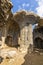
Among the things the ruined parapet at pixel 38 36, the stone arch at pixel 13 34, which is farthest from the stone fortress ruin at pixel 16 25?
the ruined parapet at pixel 38 36

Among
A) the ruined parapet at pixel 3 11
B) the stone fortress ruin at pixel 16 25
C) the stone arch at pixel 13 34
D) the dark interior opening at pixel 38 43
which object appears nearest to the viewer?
the ruined parapet at pixel 3 11

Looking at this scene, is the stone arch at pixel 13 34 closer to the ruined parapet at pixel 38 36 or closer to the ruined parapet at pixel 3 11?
the ruined parapet at pixel 3 11

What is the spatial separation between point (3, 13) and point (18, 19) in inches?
195

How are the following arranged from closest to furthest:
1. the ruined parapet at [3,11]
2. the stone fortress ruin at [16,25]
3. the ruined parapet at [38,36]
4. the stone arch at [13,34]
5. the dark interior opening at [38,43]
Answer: the ruined parapet at [3,11] → the stone fortress ruin at [16,25] → the stone arch at [13,34] → the ruined parapet at [38,36] → the dark interior opening at [38,43]

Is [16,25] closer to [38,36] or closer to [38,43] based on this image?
[38,36]

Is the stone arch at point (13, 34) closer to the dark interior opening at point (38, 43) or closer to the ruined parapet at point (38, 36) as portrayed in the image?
the ruined parapet at point (38, 36)

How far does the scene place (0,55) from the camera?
1867cm

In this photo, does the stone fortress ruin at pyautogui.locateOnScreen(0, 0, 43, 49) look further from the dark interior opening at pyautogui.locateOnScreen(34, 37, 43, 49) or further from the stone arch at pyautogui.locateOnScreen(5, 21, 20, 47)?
the dark interior opening at pyautogui.locateOnScreen(34, 37, 43, 49)

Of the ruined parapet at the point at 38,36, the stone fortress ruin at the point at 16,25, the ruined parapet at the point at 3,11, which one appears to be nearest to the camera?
the ruined parapet at the point at 3,11

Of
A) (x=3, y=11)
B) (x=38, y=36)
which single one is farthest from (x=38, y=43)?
(x=3, y=11)

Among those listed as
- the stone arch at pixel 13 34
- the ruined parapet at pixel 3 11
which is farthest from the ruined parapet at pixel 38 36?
the ruined parapet at pixel 3 11

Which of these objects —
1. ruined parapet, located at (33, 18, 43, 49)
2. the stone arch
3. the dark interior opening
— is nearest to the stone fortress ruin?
the stone arch

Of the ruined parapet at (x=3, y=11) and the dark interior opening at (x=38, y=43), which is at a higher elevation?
the ruined parapet at (x=3, y=11)

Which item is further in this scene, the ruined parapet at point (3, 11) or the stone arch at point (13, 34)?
the stone arch at point (13, 34)
